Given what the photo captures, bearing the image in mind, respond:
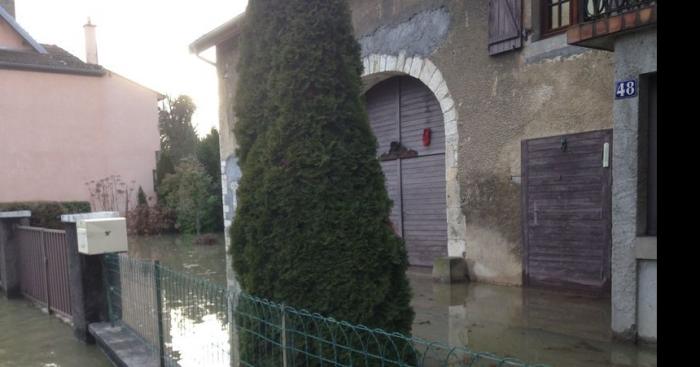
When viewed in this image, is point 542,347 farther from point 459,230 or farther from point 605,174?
point 459,230

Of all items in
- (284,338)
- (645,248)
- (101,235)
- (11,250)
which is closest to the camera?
(284,338)

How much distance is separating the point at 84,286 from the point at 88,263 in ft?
0.71

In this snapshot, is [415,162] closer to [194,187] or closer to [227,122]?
[227,122]

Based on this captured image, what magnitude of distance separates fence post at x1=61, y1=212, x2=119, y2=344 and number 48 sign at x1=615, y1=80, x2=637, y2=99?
4.83 m

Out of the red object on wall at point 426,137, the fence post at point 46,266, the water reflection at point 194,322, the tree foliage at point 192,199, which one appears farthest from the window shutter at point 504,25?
the tree foliage at point 192,199

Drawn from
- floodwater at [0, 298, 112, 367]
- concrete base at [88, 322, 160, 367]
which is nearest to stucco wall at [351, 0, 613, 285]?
concrete base at [88, 322, 160, 367]

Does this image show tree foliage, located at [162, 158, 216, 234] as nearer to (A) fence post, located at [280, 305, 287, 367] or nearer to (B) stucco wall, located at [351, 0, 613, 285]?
(B) stucco wall, located at [351, 0, 613, 285]

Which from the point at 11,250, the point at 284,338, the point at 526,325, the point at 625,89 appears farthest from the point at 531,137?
the point at 11,250

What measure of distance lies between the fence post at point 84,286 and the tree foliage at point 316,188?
8.09ft

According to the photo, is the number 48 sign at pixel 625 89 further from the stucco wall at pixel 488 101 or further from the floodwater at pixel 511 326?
the floodwater at pixel 511 326

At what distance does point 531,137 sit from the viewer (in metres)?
6.51

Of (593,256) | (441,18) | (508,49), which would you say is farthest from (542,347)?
(441,18)

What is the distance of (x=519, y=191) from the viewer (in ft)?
22.0
